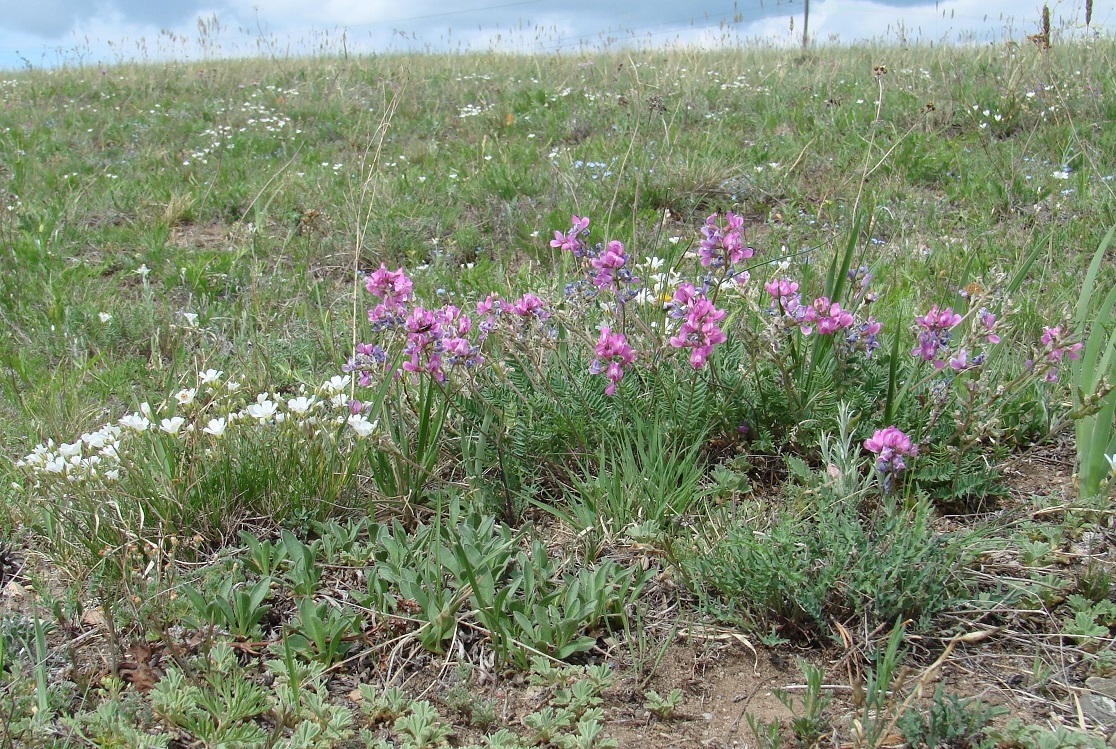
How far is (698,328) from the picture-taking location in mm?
2014

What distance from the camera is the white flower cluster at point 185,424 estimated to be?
6.97 feet

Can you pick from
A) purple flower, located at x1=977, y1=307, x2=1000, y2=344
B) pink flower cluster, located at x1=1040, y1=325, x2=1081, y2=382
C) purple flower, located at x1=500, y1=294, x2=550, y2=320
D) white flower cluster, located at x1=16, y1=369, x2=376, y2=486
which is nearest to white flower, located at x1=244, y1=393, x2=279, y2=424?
white flower cluster, located at x1=16, y1=369, x2=376, y2=486

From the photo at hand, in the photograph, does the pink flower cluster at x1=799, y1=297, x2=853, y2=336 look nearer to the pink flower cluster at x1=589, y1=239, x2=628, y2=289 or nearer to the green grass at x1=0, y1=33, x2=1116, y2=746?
the green grass at x1=0, y1=33, x2=1116, y2=746

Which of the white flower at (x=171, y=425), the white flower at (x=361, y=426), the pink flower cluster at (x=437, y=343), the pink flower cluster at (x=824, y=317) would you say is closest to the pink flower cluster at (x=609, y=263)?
the pink flower cluster at (x=437, y=343)

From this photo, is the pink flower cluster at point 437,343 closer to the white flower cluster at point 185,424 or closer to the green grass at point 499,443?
the green grass at point 499,443

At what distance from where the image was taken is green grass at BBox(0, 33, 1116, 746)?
1808 millimetres

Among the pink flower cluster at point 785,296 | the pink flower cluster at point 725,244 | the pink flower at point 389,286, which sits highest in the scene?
the pink flower cluster at point 725,244

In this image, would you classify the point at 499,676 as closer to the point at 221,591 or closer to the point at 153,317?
the point at 221,591

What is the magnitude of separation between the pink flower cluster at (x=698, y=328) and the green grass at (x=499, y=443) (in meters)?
0.24

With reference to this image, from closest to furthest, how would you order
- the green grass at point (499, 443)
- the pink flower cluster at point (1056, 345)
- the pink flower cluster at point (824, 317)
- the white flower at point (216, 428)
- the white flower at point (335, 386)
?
1. the green grass at point (499, 443)
2. the pink flower cluster at point (1056, 345)
3. the pink flower cluster at point (824, 317)
4. the white flower at point (216, 428)
5. the white flower at point (335, 386)

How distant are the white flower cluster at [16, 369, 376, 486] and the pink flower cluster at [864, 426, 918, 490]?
134cm

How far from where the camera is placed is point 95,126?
782cm

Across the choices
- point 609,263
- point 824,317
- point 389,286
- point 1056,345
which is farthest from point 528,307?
point 1056,345

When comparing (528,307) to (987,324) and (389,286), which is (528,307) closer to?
(389,286)
